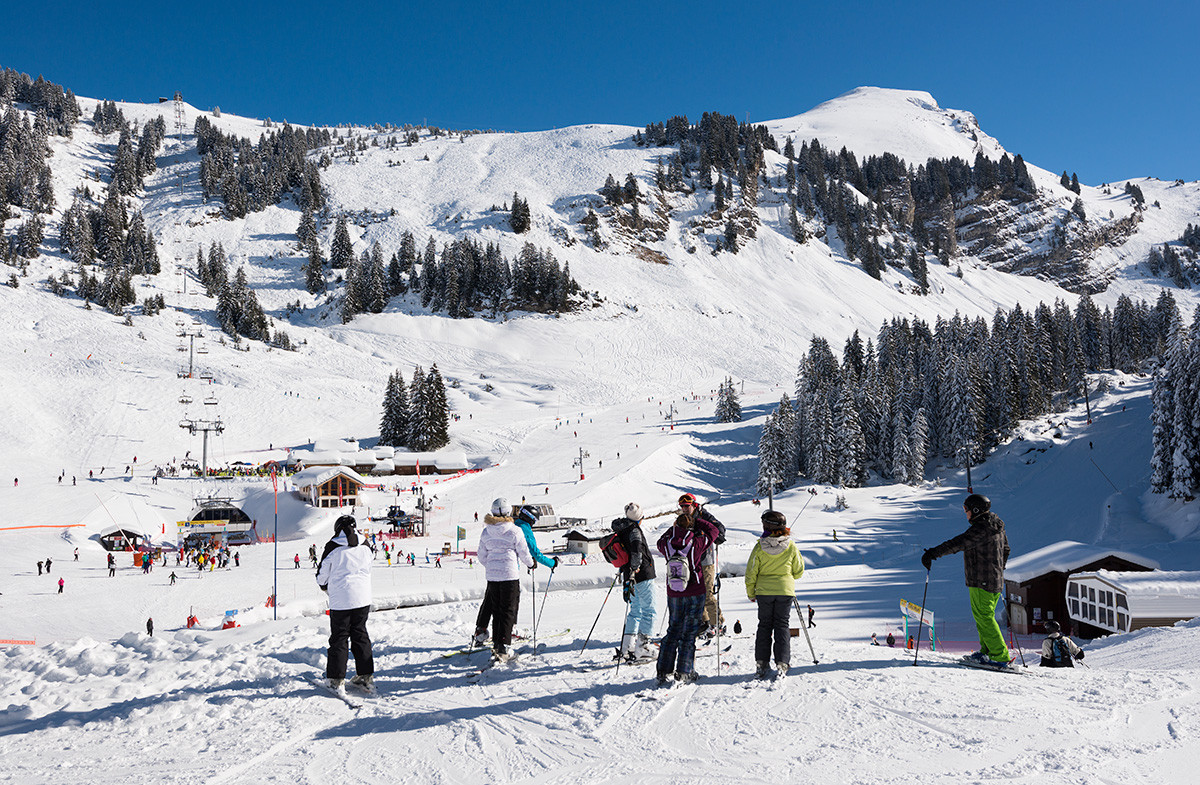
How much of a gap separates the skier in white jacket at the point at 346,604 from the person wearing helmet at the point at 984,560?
5535 mm

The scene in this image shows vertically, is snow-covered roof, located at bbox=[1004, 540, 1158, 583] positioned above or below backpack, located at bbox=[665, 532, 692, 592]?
below

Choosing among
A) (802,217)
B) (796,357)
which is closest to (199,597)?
(796,357)

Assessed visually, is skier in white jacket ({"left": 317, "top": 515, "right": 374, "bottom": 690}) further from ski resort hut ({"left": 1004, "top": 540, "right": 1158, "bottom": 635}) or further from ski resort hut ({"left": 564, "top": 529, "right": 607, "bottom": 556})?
ski resort hut ({"left": 564, "top": 529, "right": 607, "bottom": 556})

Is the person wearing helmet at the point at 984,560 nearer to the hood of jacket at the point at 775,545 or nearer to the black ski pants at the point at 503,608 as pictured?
the hood of jacket at the point at 775,545

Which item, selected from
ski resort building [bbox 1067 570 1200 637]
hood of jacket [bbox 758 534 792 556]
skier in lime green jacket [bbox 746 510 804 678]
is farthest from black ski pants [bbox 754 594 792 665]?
ski resort building [bbox 1067 570 1200 637]

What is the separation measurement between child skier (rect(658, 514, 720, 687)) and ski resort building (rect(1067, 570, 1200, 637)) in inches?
630

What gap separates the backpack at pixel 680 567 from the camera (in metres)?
6.45

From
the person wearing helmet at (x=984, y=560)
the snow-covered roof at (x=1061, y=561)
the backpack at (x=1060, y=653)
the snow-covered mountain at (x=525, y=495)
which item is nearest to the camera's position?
the snow-covered mountain at (x=525, y=495)

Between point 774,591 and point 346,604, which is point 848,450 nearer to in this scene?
point 774,591

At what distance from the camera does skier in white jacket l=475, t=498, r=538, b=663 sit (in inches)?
306

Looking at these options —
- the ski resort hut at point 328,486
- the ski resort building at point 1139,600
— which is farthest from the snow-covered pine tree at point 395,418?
the ski resort building at point 1139,600

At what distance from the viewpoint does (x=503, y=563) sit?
782 centimetres

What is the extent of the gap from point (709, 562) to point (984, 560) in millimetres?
2775

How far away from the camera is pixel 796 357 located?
102 meters
